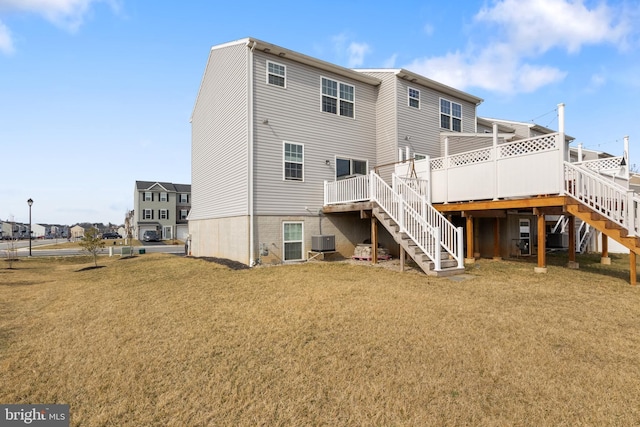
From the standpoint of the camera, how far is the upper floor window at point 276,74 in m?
12.7

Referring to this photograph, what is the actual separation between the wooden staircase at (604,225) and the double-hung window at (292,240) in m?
8.71

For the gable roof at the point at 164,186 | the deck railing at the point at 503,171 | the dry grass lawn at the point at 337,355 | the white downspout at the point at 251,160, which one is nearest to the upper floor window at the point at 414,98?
the deck railing at the point at 503,171

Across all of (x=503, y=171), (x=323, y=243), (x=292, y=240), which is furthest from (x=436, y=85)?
(x=292, y=240)

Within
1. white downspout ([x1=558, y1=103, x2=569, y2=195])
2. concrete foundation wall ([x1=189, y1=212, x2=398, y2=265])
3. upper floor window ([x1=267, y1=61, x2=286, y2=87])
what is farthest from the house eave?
white downspout ([x1=558, y1=103, x2=569, y2=195])

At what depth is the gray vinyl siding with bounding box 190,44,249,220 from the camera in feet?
41.7

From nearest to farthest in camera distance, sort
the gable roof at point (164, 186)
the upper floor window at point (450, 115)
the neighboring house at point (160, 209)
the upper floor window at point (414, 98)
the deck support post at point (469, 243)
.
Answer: the deck support post at point (469, 243), the upper floor window at point (414, 98), the upper floor window at point (450, 115), the neighboring house at point (160, 209), the gable roof at point (164, 186)

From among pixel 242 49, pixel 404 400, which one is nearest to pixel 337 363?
pixel 404 400

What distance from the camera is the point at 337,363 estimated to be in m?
4.07

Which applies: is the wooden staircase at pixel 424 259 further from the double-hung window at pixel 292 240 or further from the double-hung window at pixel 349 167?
the double-hung window at pixel 349 167

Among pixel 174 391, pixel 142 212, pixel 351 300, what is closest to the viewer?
pixel 174 391

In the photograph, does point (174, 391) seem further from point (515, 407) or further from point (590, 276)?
point (590, 276)

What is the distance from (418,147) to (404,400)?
13.8 m

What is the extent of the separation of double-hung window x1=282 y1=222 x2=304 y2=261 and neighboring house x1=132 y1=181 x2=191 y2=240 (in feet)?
137

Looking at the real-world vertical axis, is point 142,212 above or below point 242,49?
below
